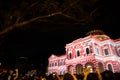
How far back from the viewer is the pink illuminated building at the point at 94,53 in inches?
783

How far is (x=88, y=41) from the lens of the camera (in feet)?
67.2

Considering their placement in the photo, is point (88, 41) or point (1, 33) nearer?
point (1, 33)

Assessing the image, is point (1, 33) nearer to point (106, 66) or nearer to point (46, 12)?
point (46, 12)

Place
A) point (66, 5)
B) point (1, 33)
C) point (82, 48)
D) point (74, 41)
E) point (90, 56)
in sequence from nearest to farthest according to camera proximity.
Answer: point (1, 33)
point (66, 5)
point (90, 56)
point (82, 48)
point (74, 41)

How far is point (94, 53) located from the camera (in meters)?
19.2

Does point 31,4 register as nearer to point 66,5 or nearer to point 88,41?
point 66,5

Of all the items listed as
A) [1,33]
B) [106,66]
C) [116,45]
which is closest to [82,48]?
[106,66]

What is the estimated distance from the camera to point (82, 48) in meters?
21.1

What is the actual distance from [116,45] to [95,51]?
4.81 m

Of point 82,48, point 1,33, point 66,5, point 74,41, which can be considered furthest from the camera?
point 74,41

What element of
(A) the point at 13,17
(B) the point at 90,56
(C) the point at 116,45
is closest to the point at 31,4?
(A) the point at 13,17

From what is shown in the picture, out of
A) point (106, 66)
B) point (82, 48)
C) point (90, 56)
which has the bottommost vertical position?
point (106, 66)

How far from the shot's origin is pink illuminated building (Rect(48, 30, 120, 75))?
1989cm

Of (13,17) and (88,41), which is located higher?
(88,41)
